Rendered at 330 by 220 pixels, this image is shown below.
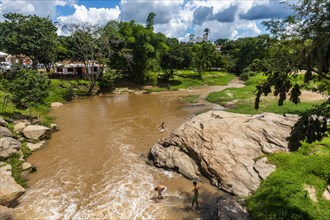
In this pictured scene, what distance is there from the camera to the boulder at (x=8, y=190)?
1251cm

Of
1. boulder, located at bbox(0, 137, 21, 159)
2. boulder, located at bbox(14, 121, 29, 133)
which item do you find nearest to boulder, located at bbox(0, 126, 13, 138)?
boulder, located at bbox(0, 137, 21, 159)

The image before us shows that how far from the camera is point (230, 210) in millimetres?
11055

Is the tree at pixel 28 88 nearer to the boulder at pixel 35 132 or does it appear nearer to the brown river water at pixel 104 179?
the brown river water at pixel 104 179

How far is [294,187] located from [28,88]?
2375 centimetres

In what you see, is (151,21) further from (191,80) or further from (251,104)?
(251,104)

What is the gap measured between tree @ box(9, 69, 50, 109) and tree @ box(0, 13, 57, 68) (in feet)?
72.1

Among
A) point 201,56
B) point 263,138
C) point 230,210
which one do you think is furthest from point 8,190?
point 201,56

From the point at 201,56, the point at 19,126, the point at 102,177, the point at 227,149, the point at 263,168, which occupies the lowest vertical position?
the point at 102,177

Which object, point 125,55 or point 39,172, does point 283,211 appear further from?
point 125,55

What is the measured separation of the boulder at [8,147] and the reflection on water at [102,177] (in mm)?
1409

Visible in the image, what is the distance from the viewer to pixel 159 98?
45406 millimetres

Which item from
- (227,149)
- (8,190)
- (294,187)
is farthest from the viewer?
(227,149)

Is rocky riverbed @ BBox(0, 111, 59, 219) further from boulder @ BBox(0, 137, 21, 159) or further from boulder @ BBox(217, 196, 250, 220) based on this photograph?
boulder @ BBox(217, 196, 250, 220)

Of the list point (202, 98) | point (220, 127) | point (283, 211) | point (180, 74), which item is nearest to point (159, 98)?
point (202, 98)
